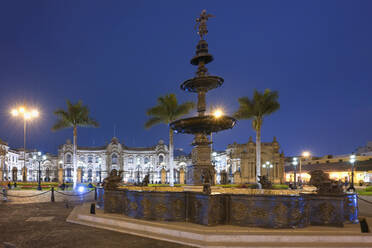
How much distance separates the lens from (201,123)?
11438 millimetres

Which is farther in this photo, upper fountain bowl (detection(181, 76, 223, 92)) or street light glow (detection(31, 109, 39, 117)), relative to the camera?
street light glow (detection(31, 109, 39, 117))

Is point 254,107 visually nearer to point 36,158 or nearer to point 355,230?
point 355,230

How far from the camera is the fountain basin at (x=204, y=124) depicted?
11.2 metres

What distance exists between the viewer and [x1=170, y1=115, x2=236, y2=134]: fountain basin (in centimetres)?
1123

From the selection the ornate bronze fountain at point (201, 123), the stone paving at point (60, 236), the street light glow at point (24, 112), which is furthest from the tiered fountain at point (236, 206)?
the street light glow at point (24, 112)

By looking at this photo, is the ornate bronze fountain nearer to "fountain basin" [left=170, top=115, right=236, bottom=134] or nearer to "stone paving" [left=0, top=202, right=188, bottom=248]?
"fountain basin" [left=170, top=115, right=236, bottom=134]

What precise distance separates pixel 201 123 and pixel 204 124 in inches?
5.7

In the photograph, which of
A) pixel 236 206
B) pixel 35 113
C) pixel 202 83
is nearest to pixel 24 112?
pixel 35 113

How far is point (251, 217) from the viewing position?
7.87m

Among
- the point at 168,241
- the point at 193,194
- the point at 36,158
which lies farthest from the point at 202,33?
the point at 36,158

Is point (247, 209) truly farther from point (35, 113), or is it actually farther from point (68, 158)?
point (68, 158)

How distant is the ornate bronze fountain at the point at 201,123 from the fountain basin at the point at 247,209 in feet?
9.38

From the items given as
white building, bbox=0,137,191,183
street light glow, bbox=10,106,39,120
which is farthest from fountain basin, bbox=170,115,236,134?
white building, bbox=0,137,191,183

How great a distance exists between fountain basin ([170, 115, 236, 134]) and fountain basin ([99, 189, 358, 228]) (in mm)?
3629
